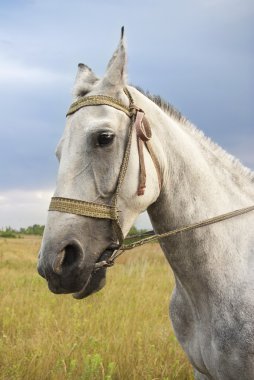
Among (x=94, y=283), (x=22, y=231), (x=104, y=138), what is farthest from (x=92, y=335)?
(x=22, y=231)

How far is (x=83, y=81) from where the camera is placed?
137 inches

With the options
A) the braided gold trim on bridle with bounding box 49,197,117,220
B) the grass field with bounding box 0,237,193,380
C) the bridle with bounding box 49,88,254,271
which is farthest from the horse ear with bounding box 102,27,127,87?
the grass field with bounding box 0,237,193,380

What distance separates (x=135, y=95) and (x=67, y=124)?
1.74 feet

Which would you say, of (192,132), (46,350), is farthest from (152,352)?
(192,132)

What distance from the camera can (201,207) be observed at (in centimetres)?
341

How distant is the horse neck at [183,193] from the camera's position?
3334mm

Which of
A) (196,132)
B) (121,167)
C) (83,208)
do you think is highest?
(196,132)

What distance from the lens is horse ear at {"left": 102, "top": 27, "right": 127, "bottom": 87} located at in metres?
3.15

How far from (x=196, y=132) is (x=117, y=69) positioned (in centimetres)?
87

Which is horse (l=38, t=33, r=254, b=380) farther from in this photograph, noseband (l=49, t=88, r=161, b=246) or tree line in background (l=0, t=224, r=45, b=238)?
tree line in background (l=0, t=224, r=45, b=238)

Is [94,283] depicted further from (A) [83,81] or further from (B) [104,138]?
(A) [83,81]

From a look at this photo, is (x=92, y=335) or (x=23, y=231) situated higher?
(x=23, y=231)

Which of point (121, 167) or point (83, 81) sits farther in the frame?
point (83, 81)

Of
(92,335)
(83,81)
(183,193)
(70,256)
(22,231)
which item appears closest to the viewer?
(70,256)
